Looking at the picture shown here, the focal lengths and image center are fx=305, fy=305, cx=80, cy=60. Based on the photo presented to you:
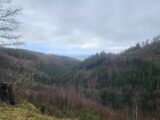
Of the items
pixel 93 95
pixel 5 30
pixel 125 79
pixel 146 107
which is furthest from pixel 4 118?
pixel 125 79

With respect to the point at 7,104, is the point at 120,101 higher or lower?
lower

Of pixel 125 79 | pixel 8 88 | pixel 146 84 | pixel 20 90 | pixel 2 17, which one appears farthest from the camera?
pixel 125 79

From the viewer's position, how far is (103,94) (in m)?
172

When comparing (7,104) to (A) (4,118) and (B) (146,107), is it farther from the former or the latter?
(B) (146,107)

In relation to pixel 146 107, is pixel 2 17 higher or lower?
higher

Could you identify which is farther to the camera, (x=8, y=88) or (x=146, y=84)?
(x=146, y=84)

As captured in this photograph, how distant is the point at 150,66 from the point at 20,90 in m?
187

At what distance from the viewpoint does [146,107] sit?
5989 inches

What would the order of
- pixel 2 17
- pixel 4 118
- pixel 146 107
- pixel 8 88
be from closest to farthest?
1. pixel 4 118
2. pixel 2 17
3. pixel 8 88
4. pixel 146 107

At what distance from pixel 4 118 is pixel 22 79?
181 inches

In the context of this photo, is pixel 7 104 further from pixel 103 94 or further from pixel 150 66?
pixel 150 66

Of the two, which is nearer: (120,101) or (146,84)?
(120,101)

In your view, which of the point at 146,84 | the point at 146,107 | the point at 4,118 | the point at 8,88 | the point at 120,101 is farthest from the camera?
the point at 146,84

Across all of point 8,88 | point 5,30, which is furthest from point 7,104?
point 5,30
